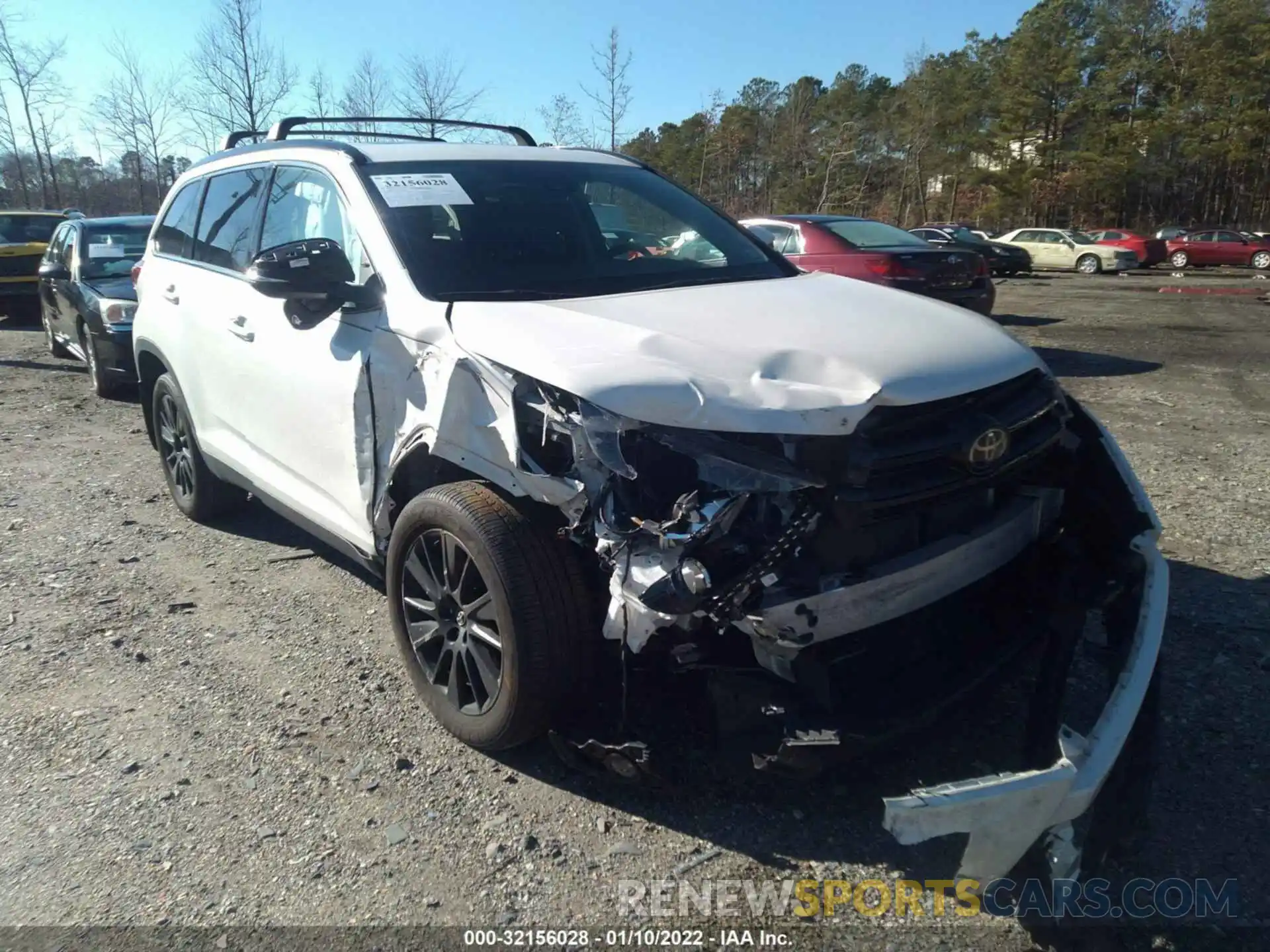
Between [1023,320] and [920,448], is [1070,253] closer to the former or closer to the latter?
[1023,320]

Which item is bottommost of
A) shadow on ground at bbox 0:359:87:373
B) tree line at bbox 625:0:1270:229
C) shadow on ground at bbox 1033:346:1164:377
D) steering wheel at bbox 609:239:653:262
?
shadow on ground at bbox 0:359:87:373

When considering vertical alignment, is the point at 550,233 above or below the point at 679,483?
above

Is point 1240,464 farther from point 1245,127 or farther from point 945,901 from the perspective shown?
point 1245,127

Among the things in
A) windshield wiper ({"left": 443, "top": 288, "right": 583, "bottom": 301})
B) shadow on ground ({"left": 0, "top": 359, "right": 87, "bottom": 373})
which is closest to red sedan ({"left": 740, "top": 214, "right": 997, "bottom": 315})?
windshield wiper ({"left": 443, "top": 288, "right": 583, "bottom": 301})

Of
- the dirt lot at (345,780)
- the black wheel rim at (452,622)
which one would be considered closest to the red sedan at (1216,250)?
the dirt lot at (345,780)

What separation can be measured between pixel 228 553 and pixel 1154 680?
4280mm

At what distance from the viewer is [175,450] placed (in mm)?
5207

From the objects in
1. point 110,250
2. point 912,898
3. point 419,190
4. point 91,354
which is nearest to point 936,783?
point 912,898

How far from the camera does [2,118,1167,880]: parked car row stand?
2.25 metres

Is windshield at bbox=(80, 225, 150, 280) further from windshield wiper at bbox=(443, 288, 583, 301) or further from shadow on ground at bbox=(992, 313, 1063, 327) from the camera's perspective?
shadow on ground at bbox=(992, 313, 1063, 327)

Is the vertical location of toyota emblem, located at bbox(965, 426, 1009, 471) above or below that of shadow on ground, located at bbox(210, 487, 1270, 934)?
above

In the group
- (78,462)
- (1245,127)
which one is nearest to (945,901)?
(78,462)

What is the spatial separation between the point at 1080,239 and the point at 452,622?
33472 millimetres

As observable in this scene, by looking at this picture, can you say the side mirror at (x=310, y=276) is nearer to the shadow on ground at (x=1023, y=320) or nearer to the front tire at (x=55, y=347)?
the front tire at (x=55, y=347)
